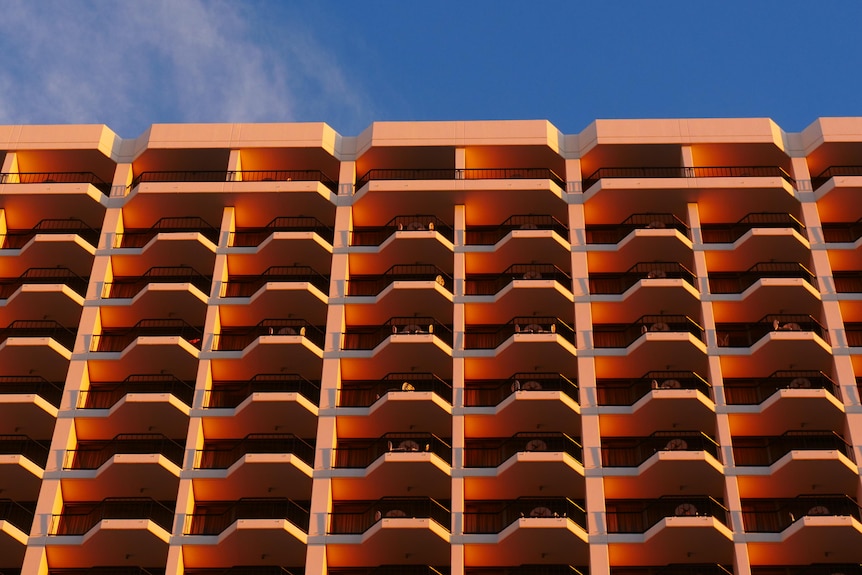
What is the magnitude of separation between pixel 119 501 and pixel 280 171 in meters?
20.1

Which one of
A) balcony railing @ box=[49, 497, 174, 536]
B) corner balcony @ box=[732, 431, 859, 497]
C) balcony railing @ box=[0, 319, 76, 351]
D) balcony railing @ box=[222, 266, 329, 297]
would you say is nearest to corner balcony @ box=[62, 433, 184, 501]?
balcony railing @ box=[49, 497, 174, 536]

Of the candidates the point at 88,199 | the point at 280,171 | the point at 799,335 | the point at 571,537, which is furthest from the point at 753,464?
the point at 88,199

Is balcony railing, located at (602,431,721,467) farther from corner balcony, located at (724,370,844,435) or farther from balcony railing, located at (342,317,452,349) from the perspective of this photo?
balcony railing, located at (342,317,452,349)

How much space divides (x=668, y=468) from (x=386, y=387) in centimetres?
1375

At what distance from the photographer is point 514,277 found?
65188mm

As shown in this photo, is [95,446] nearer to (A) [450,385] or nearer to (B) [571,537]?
(A) [450,385]

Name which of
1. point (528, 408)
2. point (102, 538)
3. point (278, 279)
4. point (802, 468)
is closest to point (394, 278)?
point (278, 279)

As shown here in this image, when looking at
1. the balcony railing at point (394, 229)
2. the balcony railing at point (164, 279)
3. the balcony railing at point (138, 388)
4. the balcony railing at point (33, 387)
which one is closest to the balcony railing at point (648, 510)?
the balcony railing at point (394, 229)

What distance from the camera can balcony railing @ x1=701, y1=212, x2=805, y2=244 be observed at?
66.3 meters

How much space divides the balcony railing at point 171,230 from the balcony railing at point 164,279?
2401mm

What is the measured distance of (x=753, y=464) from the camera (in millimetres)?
59969

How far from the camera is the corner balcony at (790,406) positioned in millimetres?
57466

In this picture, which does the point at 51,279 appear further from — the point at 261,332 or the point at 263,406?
the point at 263,406

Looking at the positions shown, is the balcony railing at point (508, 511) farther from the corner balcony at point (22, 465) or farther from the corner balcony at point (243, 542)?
the corner balcony at point (22, 465)
